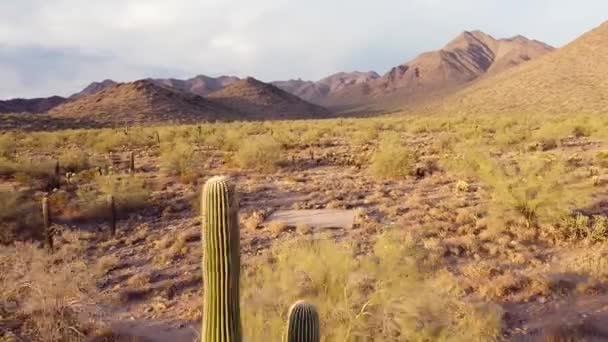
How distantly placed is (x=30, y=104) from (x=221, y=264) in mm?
112581

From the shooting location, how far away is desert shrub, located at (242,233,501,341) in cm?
630

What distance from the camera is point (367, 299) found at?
696cm

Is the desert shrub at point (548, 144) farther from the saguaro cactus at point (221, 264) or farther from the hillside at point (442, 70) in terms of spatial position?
the hillside at point (442, 70)

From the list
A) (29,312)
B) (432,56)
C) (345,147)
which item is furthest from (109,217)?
(432,56)

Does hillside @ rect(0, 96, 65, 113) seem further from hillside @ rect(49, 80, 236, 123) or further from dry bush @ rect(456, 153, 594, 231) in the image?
dry bush @ rect(456, 153, 594, 231)

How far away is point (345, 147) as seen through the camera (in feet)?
94.4

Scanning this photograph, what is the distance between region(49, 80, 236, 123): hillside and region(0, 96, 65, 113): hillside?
73.1 ft

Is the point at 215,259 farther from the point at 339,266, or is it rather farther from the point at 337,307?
the point at 339,266

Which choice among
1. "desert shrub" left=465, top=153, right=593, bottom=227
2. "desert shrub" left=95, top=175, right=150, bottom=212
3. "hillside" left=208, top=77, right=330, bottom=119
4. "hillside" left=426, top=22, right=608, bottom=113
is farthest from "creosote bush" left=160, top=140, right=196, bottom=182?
"hillside" left=208, top=77, right=330, bottom=119

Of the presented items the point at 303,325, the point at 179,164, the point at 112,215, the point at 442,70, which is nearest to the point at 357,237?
the point at 112,215

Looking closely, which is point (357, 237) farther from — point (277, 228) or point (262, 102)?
point (262, 102)

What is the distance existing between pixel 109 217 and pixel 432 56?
132192 millimetres

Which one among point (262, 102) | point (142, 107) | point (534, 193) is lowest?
point (534, 193)

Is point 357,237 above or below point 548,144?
below
